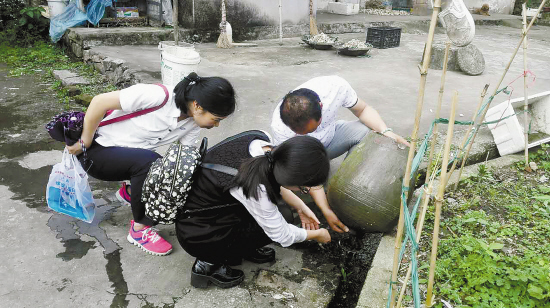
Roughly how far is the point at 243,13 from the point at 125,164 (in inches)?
283

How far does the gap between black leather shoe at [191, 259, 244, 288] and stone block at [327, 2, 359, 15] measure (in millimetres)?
11353

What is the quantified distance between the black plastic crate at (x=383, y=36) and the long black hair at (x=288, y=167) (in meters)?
7.63

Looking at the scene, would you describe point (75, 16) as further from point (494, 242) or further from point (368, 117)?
point (494, 242)

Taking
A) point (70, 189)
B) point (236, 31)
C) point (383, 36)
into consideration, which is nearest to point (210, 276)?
point (70, 189)

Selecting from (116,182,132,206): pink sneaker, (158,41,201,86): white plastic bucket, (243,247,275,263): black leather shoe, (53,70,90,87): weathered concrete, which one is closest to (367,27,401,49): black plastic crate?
(158,41,201,86): white plastic bucket

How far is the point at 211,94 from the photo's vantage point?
7.88 feet

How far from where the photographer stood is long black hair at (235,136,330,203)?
1.89 m

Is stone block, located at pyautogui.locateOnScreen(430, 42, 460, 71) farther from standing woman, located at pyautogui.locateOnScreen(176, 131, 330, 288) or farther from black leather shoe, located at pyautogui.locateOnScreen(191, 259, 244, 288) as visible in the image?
black leather shoe, located at pyautogui.locateOnScreen(191, 259, 244, 288)

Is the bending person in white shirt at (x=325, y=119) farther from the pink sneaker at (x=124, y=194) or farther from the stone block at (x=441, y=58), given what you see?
Result: the stone block at (x=441, y=58)

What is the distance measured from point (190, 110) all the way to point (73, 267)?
1.20 m

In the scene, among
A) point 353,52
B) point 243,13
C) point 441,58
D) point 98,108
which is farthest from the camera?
point 243,13

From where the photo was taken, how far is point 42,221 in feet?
10.0

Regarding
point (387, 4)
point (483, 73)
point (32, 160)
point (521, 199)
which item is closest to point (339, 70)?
point (483, 73)

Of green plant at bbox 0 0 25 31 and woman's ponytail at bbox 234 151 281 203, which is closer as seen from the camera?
woman's ponytail at bbox 234 151 281 203
